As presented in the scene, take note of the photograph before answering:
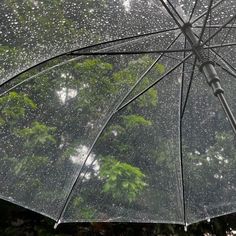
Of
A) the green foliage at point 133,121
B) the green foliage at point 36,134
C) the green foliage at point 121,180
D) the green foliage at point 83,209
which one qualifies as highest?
the green foliage at point 133,121

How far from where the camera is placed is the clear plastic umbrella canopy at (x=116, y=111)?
5.63 ft

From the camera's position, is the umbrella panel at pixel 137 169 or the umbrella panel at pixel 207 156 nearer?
the umbrella panel at pixel 137 169

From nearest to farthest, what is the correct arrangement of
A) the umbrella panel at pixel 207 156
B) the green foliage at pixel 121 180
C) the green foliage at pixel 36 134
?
the green foliage at pixel 36 134 → the green foliage at pixel 121 180 → the umbrella panel at pixel 207 156

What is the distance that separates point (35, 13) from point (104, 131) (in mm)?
834

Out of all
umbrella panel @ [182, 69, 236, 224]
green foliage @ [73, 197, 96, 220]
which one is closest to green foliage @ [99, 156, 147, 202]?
green foliage @ [73, 197, 96, 220]

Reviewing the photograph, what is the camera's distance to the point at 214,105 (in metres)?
2.29

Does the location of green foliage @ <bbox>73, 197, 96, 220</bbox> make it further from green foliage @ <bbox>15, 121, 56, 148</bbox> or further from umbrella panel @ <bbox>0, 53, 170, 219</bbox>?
green foliage @ <bbox>15, 121, 56, 148</bbox>

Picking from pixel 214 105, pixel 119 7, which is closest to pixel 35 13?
pixel 119 7

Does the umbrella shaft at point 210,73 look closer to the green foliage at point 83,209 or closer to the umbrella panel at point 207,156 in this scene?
the umbrella panel at point 207,156

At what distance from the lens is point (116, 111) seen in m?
2.13

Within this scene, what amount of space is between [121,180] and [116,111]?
0.44 m

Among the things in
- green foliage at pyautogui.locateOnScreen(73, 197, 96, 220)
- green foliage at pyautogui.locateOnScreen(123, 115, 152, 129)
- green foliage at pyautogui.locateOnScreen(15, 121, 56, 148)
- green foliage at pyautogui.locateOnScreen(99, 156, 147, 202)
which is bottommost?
green foliage at pyautogui.locateOnScreen(73, 197, 96, 220)

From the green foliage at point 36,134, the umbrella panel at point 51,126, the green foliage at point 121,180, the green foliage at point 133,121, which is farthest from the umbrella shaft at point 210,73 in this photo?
the green foliage at point 36,134

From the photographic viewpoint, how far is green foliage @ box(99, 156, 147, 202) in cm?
207
